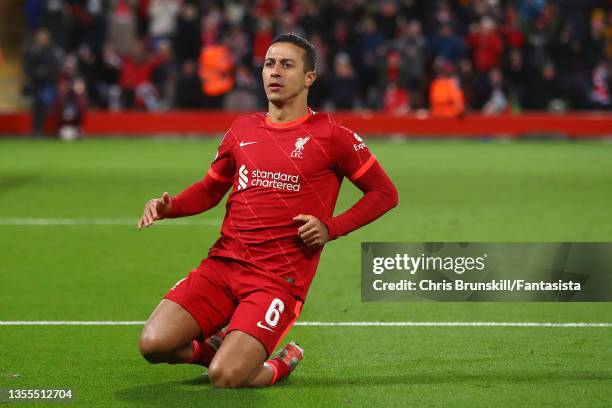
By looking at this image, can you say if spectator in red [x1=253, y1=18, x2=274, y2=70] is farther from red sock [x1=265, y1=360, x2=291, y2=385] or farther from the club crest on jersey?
red sock [x1=265, y1=360, x2=291, y2=385]

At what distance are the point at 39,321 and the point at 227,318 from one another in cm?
215

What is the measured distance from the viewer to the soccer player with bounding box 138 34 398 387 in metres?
6.20

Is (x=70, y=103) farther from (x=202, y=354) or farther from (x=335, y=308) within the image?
(x=202, y=354)

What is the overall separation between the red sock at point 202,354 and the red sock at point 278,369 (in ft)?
1.10

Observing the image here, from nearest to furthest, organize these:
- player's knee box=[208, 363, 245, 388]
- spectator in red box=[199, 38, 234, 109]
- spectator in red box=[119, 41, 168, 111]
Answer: player's knee box=[208, 363, 245, 388] → spectator in red box=[119, 41, 168, 111] → spectator in red box=[199, 38, 234, 109]

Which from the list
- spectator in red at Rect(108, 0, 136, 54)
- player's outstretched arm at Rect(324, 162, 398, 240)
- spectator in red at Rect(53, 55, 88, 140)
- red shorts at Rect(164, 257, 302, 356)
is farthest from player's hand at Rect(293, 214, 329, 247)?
Answer: spectator in red at Rect(108, 0, 136, 54)

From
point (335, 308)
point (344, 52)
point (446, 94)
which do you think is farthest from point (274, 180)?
point (344, 52)

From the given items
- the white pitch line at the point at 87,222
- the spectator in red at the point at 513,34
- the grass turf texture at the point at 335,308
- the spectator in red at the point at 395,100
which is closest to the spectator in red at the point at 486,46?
the spectator in red at the point at 513,34

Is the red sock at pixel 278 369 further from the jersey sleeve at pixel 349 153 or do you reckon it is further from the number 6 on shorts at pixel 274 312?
the jersey sleeve at pixel 349 153

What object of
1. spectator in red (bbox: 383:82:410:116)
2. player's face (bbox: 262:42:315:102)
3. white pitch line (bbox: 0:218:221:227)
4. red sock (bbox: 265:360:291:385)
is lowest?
spectator in red (bbox: 383:82:410:116)

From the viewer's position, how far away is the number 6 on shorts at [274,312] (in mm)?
6152

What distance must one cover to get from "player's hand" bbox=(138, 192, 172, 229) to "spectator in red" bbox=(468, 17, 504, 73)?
2128 centimetres

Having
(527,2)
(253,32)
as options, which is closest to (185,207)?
(253,32)

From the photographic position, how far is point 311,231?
6.13 m
